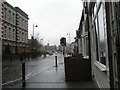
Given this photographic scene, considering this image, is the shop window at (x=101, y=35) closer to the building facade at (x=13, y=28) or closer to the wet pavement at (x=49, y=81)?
the wet pavement at (x=49, y=81)

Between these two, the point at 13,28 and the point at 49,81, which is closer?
the point at 49,81

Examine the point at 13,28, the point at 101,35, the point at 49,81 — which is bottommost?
the point at 49,81

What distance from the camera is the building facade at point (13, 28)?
108 feet

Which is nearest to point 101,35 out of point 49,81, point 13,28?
point 49,81

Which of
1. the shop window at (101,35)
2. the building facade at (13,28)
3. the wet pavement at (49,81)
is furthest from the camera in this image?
the building facade at (13,28)

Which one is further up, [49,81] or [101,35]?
[101,35]

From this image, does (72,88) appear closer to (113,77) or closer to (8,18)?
(113,77)

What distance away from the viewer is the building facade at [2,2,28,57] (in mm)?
32894

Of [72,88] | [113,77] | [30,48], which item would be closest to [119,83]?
[113,77]

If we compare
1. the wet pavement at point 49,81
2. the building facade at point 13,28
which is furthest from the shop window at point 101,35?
the building facade at point 13,28

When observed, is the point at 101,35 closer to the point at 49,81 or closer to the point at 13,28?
the point at 49,81

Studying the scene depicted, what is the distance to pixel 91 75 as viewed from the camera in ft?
28.6

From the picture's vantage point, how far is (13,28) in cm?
3794

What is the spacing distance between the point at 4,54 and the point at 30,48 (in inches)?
720
